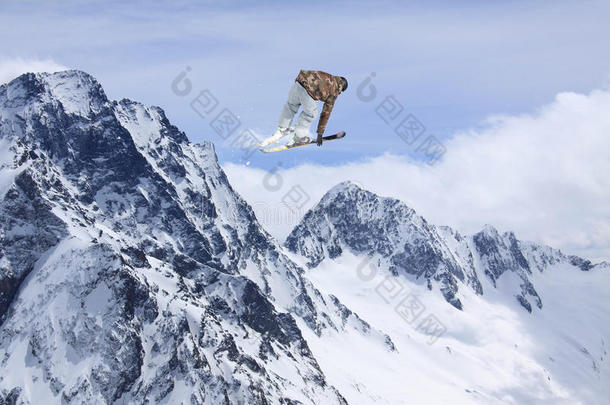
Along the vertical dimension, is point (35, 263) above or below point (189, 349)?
below

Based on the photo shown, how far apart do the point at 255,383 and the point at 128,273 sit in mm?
42036

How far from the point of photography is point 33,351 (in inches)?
5571

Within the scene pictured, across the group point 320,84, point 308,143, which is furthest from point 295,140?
point 320,84

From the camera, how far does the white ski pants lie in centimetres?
3412

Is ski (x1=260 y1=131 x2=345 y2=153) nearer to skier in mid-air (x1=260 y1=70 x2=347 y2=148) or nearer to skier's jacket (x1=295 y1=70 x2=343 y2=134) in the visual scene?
skier in mid-air (x1=260 y1=70 x2=347 y2=148)

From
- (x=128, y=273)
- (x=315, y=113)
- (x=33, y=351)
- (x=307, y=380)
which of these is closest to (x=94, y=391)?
(x=33, y=351)

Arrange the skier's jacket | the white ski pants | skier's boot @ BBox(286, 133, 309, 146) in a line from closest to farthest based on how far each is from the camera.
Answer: the skier's jacket, the white ski pants, skier's boot @ BBox(286, 133, 309, 146)

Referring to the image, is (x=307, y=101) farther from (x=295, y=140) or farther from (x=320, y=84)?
(x=295, y=140)

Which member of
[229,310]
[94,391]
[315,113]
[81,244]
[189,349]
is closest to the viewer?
[315,113]

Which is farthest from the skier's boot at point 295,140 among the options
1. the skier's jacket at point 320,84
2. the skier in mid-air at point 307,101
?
the skier's jacket at point 320,84

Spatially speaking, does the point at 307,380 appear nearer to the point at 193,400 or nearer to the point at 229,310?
the point at 229,310

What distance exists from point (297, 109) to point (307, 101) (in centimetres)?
154

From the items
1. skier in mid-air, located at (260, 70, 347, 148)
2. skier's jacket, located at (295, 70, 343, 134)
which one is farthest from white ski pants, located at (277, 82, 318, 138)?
skier's jacket, located at (295, 70, 343, 134)

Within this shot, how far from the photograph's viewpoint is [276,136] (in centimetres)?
3672
